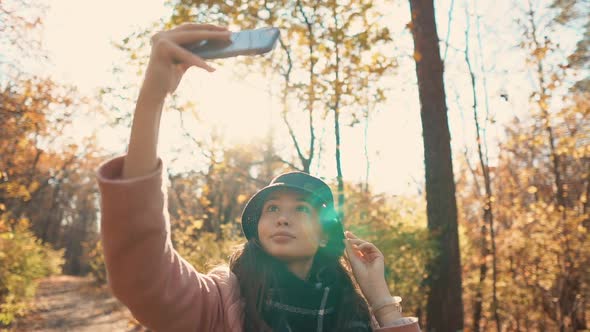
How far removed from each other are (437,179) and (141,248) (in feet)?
19.1

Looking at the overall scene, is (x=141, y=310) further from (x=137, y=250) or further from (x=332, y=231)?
(x=332, y=231)

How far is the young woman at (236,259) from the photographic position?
3.70 ft

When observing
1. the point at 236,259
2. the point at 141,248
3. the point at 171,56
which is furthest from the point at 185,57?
the point at 236,259

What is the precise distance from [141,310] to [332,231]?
105 centimetres

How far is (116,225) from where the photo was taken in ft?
3.64

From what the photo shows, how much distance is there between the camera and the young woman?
1129 millimetres

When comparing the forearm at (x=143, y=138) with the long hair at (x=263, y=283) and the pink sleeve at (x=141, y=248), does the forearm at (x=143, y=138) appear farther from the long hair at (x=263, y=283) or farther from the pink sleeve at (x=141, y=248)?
the long hair at (x=263, y=283)

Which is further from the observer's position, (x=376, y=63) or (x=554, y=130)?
(x=554, y=130)

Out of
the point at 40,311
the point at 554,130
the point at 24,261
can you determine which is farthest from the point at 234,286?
the point at 40,311

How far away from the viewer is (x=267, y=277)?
1730mm

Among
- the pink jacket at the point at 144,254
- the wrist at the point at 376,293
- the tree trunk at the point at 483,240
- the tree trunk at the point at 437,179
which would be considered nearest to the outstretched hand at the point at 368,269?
the wrist at the point at 376,293

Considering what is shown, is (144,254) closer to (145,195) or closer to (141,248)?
(141,248)

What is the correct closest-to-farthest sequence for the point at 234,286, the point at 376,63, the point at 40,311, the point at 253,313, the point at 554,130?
the point at 253,313 < the point at 234,286 < the point at 376,63 < the point at 554,130 < the point at 40,311

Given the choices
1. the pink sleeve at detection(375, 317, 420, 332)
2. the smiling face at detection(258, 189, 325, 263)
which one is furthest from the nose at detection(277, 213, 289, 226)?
the pink sleeve at detection(375, 317, 420, 332)
